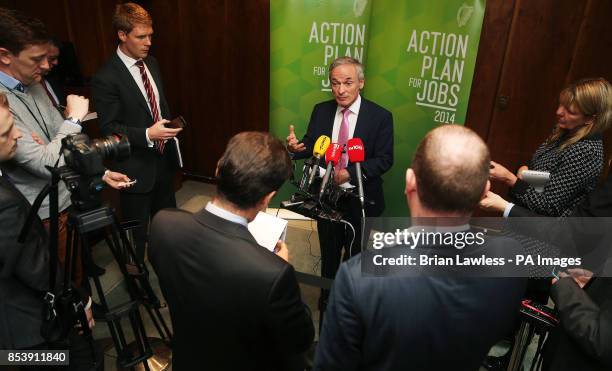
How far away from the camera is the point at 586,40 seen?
3.15m

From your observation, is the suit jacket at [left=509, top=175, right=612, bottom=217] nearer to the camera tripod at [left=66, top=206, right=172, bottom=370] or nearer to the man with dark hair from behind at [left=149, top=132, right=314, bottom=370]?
the man with dark hair from behind at [left=149, top=132, right=314, bottom=370]

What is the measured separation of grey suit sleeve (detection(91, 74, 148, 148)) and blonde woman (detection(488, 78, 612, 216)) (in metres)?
2.10

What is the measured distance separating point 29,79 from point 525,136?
3.49 m

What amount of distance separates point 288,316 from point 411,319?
1.20 feet

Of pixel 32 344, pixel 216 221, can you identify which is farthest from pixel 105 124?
pixel 216 221

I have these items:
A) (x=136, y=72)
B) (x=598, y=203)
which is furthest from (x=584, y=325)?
(x=136, y=72)

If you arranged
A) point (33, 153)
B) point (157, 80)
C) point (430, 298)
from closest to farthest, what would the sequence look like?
1. point (430, 298)
2. point (33, 153)
3. point (157, 80)

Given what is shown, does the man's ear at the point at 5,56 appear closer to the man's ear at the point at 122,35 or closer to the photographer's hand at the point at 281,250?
the man's ear at the point at 122,35

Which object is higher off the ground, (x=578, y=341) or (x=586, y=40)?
(x=586, y=40)

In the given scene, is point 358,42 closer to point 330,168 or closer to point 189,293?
point 330,168

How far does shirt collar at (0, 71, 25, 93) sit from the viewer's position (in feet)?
6.26

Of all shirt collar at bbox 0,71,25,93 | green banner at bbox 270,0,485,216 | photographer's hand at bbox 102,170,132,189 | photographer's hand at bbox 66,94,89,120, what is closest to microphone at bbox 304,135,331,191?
photographer's hand at bbox 102,170,132,189

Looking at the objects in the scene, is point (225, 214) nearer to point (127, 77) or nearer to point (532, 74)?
point (127, 77)

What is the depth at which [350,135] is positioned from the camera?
2646mm
